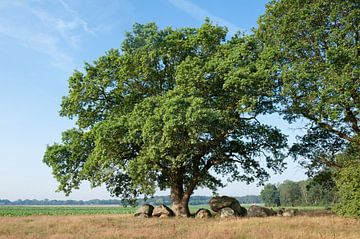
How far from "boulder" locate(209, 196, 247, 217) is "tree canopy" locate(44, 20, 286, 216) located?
2583 millimetres

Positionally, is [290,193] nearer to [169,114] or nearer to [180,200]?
[180,200]

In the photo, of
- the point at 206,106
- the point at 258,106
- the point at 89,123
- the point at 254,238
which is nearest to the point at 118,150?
the point at 89,123

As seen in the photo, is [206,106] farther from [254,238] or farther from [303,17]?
[254,238]

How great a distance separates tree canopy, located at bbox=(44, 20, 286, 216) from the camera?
30266 millimetres

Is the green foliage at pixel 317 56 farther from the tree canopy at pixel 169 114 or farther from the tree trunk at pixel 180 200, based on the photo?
the tree trunk at pixel 180 200

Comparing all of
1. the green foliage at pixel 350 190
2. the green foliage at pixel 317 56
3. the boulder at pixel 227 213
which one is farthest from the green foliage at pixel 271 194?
the green foliage at pixel 350 190

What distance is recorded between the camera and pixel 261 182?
40406 millimetres

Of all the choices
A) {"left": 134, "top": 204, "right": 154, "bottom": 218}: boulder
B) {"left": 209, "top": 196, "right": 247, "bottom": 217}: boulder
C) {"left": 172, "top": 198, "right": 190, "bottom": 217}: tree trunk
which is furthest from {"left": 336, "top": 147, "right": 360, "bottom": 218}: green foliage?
{"left": 134, "top": 204, "right": 154, "bottom": 218}: boulder

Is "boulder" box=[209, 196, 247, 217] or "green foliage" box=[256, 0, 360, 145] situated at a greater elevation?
"green foliage" box=[256, 0, 360, 145]

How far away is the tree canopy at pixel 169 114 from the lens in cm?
3027

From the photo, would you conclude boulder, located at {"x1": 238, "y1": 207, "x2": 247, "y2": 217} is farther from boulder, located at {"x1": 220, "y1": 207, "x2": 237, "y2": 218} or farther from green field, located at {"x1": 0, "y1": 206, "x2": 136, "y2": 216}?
green field, located at {"x1": 0, "y1": 206, "x2": 136, "y2": 216}

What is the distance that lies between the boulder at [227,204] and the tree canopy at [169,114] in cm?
258

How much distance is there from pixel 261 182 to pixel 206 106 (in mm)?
13221

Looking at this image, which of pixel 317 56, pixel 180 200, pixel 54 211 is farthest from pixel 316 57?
pixel 54 211
